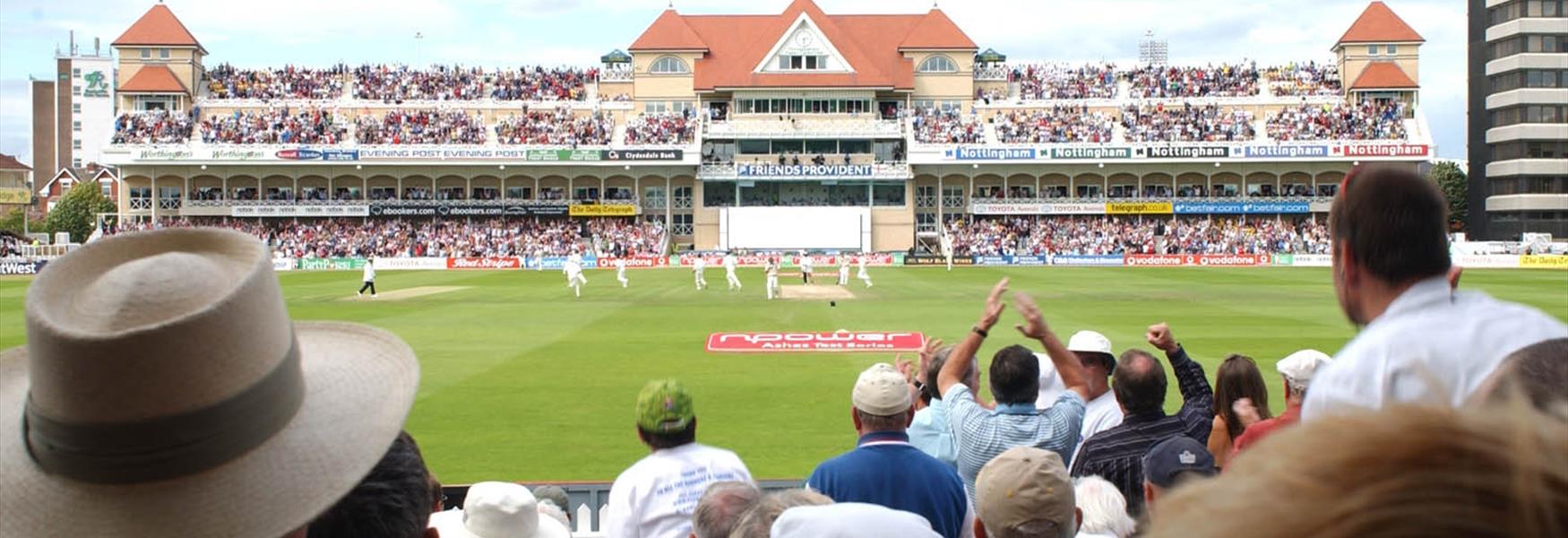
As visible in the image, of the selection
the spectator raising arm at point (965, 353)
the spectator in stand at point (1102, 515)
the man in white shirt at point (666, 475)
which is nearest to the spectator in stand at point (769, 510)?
the spectator in stand at point (1102, 515)

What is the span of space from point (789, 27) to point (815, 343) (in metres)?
55.4

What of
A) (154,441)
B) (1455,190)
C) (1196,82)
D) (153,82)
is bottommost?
(154,441)

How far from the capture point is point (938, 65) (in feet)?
254

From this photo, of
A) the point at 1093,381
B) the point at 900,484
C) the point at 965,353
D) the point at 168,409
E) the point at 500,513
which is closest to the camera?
the point at 168,409

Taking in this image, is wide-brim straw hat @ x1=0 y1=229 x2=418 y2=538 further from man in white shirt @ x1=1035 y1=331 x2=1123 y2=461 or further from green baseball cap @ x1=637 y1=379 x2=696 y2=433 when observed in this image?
man in white shirt @ x1=1035 y1=331 x2=1123 y2=461

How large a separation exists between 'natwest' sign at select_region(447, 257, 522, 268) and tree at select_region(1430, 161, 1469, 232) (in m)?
67.7

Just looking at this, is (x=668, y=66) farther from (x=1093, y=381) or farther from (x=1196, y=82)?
(x=1093, y=381)

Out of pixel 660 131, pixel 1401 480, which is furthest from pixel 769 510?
pixel 660 131

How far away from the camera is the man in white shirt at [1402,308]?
291cm

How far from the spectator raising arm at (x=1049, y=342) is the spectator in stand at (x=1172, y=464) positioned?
3.41 feet

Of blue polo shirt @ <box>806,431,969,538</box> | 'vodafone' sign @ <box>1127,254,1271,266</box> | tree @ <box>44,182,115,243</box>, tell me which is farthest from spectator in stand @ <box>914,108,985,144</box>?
tree @ <box>44,182,115,243</box>

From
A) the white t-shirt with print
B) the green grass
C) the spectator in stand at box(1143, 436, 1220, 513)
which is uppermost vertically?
the spectator in stand at box(1143, 436, 1220, 513)

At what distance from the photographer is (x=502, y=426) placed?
13977 mm

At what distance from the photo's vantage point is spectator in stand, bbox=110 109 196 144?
71.3 metres
